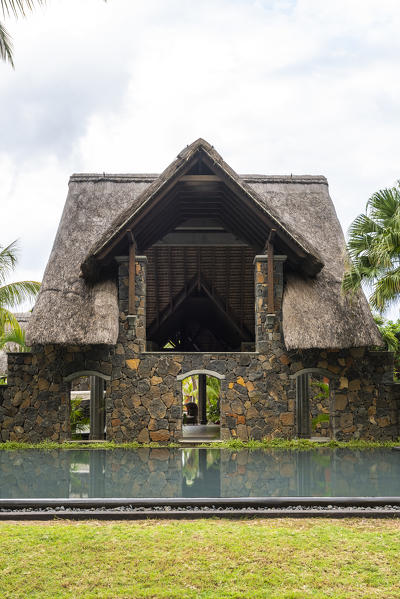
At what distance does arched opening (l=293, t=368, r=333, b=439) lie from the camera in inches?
645

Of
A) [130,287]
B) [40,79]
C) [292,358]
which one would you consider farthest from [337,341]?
[40,79]

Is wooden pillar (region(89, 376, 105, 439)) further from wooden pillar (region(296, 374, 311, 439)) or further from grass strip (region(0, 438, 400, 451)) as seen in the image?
wooden pillar (region(296, 374, 311, 439))

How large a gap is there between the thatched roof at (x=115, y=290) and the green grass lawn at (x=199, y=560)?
822 cm

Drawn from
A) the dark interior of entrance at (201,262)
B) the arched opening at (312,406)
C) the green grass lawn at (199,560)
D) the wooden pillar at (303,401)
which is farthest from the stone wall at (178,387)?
the green grass lawn at (199,560)

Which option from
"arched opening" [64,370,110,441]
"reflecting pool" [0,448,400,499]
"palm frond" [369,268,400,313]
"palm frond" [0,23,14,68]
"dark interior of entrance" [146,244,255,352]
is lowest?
"reflecting pool" [0,448,400,499]

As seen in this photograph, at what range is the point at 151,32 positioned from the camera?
11.5 metres

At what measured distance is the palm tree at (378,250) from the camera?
12.1 metres

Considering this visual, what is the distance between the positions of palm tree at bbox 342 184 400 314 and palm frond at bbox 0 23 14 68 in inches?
295

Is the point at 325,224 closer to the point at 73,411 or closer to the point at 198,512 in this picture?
the point at 73,411

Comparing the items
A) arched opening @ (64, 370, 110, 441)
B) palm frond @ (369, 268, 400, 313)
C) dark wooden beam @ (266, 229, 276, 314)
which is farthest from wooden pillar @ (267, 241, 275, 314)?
arched opening @ (64, 370, 110, 441)

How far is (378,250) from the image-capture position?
12055 millimetres

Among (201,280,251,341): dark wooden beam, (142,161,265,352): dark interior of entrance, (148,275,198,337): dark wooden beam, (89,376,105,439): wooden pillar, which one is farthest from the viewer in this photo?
(148,275,198,337): dark wooden beam

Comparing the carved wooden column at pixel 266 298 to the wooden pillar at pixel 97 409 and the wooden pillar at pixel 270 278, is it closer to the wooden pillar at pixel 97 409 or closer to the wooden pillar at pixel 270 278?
the wooden pillar at pixel 270 278

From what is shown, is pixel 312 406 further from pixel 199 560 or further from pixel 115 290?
pixel 199 560
